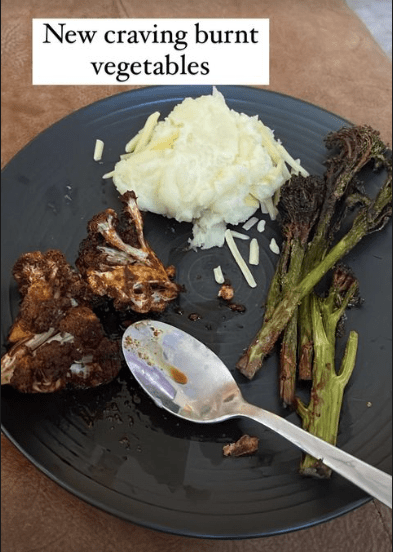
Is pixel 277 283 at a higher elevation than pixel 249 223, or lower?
lower

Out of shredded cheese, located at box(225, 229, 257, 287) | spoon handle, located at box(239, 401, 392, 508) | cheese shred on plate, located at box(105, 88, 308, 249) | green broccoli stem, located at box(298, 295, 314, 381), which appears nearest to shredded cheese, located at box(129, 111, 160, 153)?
cheese shred on plate, located at box(105, 88, 308, 249)

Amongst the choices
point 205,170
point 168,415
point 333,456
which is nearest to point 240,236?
point 205,170

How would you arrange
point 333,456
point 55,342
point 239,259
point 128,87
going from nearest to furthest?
1. point 333,456
2. point 55,342
3. point 239,259
4. point 128,87

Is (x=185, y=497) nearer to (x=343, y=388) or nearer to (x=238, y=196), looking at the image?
(x=343, y=388)

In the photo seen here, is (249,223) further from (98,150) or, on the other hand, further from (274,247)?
(98,150)

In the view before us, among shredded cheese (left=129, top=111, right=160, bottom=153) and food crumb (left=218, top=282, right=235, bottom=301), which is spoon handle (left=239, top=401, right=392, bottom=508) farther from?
shredded cheese (left=129, top=111, right=160, bottom=153)

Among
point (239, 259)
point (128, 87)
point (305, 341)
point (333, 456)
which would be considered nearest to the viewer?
point (333, 456)

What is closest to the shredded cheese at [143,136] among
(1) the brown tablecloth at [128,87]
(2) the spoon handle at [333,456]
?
(1) the brown tablecloth at [128,87]
